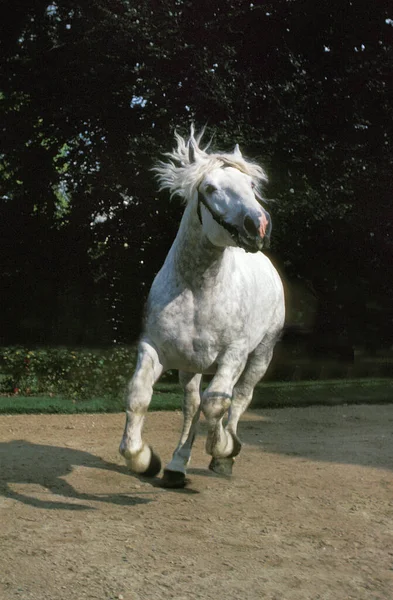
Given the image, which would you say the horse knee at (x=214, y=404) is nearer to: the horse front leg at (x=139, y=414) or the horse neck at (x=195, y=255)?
the horse front leg at (x=139, y=414)

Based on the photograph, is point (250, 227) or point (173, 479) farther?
point (173, 479)

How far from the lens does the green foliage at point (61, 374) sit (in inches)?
500

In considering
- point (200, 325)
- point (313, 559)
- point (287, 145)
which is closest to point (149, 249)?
point (287, 145)

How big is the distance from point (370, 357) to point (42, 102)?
9740 mm

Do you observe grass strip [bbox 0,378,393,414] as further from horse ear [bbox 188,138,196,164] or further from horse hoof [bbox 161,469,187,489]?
horse ear [bbox 188,138,196,164]

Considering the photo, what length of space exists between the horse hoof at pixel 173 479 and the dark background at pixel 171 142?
33.0ft

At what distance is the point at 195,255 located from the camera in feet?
18.9

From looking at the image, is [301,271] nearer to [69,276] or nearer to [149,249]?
[149,249]

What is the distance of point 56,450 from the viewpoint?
325 inches

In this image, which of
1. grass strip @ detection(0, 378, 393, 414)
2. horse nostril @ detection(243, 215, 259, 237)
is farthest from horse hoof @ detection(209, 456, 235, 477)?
grass strip @ detection(0, 378, 393, 414)

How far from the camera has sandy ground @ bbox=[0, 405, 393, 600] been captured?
416 cm

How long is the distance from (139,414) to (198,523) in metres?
0.84

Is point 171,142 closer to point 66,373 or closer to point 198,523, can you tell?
point 66,373

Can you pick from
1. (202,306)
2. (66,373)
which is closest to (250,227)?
(202,306)
